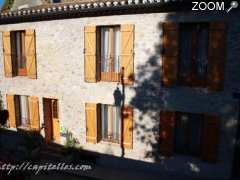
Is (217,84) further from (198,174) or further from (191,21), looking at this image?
(198,174)

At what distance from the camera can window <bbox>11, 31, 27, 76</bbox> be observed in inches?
420

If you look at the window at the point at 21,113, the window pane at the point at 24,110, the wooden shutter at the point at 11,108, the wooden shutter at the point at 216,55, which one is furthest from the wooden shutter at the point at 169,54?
the wooden shutter at the point at 11,108

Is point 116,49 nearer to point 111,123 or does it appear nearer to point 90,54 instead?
point 90,54

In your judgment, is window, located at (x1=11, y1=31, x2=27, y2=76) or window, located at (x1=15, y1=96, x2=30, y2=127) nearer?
window, located at (x1=11, y1=31, x2=27, y2=76)

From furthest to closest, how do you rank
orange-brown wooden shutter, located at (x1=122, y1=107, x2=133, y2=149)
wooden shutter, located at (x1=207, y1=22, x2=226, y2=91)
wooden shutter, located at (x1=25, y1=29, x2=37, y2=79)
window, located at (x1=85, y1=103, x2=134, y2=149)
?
wooden shutter, located at (x1=25, y1=29, x2=37, y2=79)
window, located at (x1=85, y1=103, x2=134, y2=149)
orange-brown wooden shutter, located at (x1=122, y1=107, x2=133, y2=149)
wooden shutter, located at (x1=207, y1=22, x2=226, y2=91)

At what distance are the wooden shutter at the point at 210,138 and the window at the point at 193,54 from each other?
1188 mm

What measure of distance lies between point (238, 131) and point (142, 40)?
13.6 ft

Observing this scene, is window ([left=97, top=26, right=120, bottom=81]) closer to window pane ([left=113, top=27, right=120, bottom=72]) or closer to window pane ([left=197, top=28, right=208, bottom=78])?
window pane ([left=113, top=27, right=120, bottom=72])

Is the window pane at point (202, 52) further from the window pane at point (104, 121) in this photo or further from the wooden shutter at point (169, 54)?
the window pane at point (104, 121)

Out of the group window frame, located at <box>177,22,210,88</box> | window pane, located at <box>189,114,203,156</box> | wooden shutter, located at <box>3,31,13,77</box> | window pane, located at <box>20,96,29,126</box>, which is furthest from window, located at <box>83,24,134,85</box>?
wooden shutter, located at <box>3,31,13,77</box>

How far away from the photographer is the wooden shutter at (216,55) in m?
7.14

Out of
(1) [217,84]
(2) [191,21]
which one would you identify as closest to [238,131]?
(1) [217,84]

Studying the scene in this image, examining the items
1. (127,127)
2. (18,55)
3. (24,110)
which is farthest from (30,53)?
(127,127)

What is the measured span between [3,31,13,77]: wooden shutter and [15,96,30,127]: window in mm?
1196
